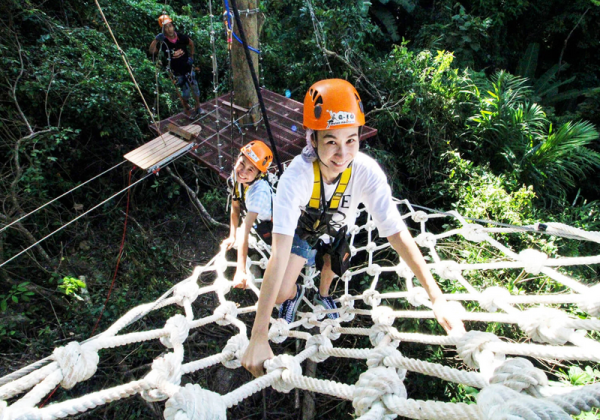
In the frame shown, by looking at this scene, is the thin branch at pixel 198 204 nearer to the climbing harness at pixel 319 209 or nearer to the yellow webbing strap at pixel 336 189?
the climbing harness at pixel 319 209

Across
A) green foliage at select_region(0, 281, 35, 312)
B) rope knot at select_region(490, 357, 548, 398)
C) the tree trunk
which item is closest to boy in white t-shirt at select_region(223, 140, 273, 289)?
the tree trunk

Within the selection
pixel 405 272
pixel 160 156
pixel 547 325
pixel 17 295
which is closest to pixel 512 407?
pixel 547 325

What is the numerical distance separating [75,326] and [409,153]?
9.86 ft

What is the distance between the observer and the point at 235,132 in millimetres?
2834

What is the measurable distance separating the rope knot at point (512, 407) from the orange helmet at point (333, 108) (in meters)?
0.86

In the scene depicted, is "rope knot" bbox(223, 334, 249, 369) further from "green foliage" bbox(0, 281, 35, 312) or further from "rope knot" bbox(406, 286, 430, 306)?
"green foliage" bbox(0, 281, 35, 312)

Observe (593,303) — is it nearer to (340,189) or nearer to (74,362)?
(340,189)

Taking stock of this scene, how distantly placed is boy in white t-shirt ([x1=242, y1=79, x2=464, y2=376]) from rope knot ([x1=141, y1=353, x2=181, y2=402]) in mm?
206

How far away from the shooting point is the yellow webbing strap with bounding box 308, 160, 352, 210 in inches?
52.6

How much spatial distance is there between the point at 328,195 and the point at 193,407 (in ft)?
2.74

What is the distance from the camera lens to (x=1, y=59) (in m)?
3.12

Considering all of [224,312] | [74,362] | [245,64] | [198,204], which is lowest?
[198,204]

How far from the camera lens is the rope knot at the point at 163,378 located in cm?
97

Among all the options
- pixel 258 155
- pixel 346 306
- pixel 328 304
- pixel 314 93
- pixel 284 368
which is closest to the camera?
pixel 284 368
